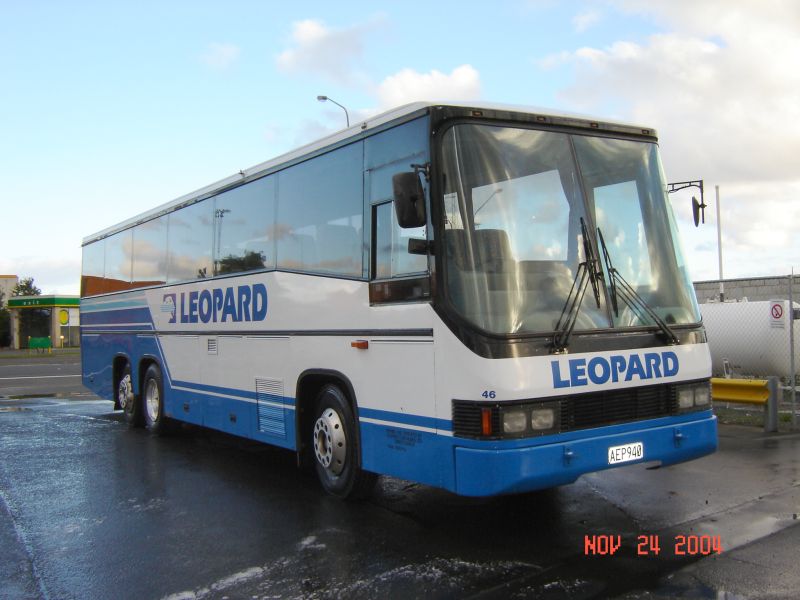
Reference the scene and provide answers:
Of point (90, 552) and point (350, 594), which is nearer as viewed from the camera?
point (350, 594)

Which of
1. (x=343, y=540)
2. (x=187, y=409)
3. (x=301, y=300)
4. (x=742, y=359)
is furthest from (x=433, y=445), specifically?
(x=742, y=359)

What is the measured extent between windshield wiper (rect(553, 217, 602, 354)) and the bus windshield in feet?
0.11

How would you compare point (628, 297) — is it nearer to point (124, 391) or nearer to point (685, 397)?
point (685, 397)

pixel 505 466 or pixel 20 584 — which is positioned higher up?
pixel 505 466

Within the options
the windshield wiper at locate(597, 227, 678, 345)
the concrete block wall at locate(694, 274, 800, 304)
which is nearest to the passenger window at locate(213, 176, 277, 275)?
the windshield wiper at locate(597, 227, 678, 345)

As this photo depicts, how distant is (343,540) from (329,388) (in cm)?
157

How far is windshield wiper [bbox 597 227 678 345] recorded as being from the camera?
581 cm

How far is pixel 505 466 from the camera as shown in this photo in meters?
5.05

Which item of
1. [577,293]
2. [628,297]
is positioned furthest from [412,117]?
[628,297]

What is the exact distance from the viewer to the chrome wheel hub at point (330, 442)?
675cm

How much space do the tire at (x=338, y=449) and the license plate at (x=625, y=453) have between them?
6.91 feet

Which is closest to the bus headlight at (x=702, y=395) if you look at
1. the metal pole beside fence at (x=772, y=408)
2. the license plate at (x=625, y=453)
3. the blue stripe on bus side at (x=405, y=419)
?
the license plate at (x=625, y=453)

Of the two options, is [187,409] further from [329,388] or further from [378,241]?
[378,241]

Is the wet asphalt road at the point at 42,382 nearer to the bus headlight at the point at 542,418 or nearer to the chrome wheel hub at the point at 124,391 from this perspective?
the chrome wheel hub at the point at 124,391
